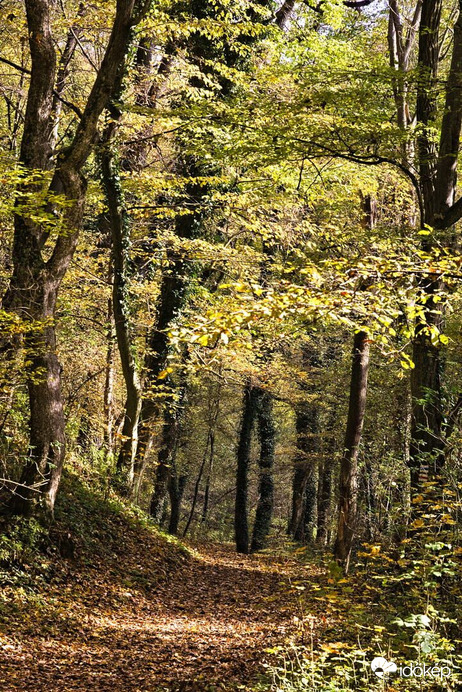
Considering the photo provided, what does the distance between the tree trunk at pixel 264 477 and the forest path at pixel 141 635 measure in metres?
7.33

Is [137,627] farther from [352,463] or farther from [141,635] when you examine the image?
[352,463]

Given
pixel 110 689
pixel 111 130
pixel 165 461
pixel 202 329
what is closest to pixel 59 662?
pixel 110 689

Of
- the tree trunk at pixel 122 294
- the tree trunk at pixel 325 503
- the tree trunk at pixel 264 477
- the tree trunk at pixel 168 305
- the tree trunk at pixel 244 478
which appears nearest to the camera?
the tree trunk at pixel 122 294

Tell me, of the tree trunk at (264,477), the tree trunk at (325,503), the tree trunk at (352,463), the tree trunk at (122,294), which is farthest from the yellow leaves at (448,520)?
the tree trunk at (264,477)

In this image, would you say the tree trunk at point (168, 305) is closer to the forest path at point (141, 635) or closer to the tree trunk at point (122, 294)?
the tree trunk at point (122, 294)

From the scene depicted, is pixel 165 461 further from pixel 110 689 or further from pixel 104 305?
pixel 110 689

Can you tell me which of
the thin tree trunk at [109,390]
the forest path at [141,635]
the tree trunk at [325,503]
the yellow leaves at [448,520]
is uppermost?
the thin tree trunk at [109,390]

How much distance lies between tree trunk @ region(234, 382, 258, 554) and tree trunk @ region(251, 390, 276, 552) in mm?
367

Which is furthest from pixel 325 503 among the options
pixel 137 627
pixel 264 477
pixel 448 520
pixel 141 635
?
pixel 448 520

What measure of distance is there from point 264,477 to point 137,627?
10802mm

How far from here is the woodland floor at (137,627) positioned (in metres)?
5.57

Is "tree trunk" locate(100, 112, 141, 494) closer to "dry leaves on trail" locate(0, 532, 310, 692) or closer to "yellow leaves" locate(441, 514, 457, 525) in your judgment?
"dry leaves on trail" locate(0, 532, 310, 692)

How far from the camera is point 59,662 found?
19.6ft

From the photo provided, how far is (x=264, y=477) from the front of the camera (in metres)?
18.1
